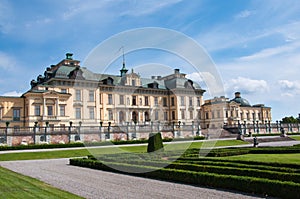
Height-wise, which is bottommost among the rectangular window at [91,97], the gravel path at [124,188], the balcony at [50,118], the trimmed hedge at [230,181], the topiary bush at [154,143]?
the gravel path at [124,188]

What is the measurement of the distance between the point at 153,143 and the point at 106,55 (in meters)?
9.89

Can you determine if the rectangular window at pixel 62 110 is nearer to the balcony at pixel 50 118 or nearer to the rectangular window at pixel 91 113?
the balcony at pixel 50 118

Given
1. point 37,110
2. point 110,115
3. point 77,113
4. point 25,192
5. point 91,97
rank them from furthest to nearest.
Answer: point 110,115
point 91,97
point 77,113
point 37,110
point 25,192

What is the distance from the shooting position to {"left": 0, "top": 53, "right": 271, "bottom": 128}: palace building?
40.7m

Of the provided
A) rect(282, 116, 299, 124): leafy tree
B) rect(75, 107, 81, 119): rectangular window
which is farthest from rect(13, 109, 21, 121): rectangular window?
rect(282, 116, 299, 124): leafy tree

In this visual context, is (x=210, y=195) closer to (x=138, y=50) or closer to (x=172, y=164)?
(x=172, y=164)

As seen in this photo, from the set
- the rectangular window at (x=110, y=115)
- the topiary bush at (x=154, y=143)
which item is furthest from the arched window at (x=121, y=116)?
the topiary bush at (x=154, y=143)

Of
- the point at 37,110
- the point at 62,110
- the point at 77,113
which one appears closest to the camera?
the point at 37,110

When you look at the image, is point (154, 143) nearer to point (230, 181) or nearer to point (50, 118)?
point (230, 181)

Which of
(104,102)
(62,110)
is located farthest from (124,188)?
(104,102)

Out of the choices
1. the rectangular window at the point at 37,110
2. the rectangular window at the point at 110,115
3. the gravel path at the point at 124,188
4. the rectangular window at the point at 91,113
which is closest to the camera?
the gravel path at the point at 124,188

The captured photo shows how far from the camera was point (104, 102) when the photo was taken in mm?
48500

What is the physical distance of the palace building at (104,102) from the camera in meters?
40.7

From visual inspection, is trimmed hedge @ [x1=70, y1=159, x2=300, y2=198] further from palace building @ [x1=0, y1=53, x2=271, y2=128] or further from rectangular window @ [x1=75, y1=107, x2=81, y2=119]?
rectangular window @ [x1=75, y1=107, x2=81, y2=119]
